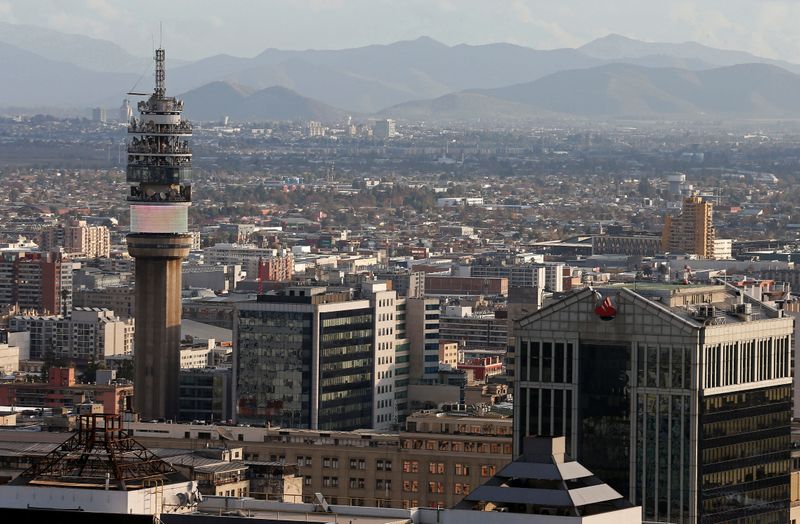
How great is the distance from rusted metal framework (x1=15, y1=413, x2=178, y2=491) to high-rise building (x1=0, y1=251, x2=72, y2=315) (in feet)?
398

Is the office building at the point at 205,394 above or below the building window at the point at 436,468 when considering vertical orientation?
above

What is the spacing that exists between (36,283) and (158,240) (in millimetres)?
69422

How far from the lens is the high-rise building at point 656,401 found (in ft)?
213

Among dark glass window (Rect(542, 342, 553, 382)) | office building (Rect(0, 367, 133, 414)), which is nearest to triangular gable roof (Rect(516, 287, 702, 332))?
dark glass window (Rect(542, 342, 553, 382))

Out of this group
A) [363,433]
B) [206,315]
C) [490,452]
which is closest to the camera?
[490,452]

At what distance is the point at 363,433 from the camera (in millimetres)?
84312

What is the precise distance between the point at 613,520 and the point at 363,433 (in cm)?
3989

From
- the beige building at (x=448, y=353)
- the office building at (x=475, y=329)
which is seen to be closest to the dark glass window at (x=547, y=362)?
the beige building at (x=448, y=353)

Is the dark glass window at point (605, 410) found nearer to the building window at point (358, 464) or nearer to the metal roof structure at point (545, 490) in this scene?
the building window at point (358, 464)

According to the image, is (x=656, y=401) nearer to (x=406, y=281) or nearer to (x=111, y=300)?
(x=111, y=300)

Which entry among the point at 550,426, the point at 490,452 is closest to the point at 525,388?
the point at 550,426

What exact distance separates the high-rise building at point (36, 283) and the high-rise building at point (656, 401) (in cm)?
10157

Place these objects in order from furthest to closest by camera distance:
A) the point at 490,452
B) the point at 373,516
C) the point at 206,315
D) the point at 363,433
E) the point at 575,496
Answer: the point at 206,315, the point at 363,433, the point at 490,452, the point at 373,516, the point at 575,496

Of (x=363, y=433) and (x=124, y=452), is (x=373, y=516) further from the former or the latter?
(x=363, y=433)
